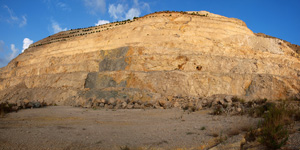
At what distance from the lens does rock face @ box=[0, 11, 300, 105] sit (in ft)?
39.5

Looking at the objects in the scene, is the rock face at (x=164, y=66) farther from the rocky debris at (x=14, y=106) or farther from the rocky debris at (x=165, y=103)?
the rocky debris at (x=14, y=106)

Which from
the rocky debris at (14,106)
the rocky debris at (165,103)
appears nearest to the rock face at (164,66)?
the rocky debris at (165,103)

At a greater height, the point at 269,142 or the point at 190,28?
the point at 190,28

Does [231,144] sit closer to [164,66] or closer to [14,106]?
[14,106]

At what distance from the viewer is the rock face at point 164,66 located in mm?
12039

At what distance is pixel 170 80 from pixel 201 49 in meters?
5.38

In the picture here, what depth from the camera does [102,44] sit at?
18922mm

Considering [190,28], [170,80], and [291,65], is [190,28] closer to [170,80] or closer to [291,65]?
[170,80]

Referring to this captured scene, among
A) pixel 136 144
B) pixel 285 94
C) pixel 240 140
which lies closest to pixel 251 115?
pixel 240 140

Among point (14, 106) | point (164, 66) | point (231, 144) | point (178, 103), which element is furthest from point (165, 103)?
point (14, 106)

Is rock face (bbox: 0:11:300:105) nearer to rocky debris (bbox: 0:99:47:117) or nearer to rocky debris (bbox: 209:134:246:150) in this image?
rocky debris (bbox: 0:99:47:117)

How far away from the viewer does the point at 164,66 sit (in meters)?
14.0

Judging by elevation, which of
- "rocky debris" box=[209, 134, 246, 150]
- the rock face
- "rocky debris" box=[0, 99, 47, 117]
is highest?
the rock face

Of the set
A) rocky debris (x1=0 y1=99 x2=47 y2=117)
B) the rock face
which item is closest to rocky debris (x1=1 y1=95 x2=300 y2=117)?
rocky debris (x1=0 y1=99 x2=47 y2=117)
